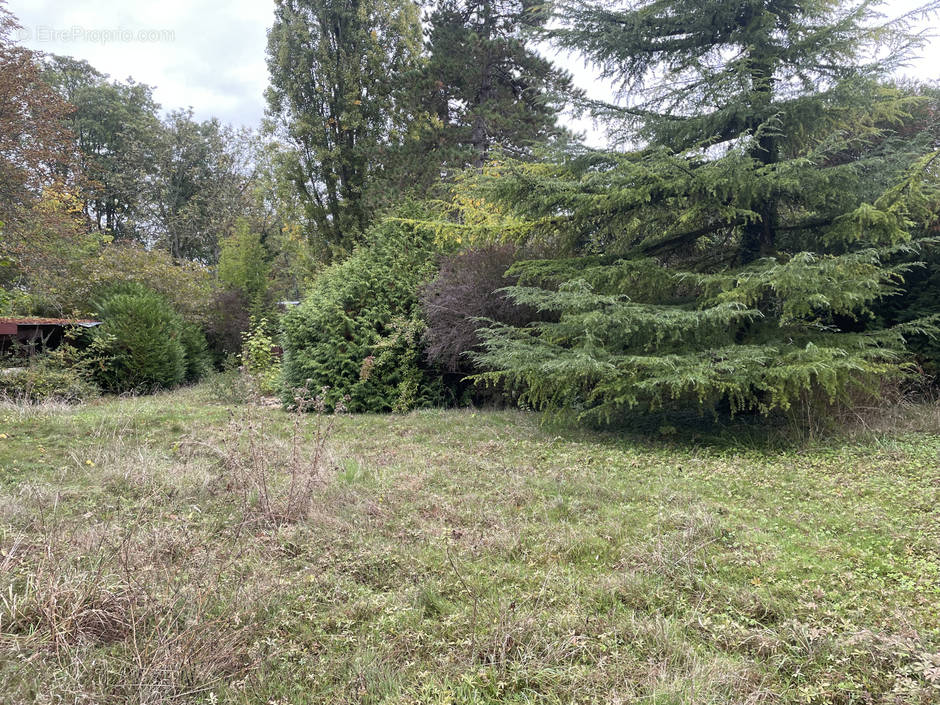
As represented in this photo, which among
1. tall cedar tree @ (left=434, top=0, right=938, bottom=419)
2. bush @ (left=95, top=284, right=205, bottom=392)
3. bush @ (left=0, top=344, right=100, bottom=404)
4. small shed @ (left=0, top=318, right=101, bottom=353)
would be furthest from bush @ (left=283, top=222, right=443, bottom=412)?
small shed @ (left=0, top=318, right=101, bottom=353)

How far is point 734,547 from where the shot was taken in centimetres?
297

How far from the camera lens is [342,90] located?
1499cm

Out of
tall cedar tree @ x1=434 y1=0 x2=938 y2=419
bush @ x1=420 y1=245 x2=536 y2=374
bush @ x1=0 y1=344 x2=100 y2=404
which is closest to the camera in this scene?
tall cedar tree @ x1=434 y1=0 x2=938 y2=419

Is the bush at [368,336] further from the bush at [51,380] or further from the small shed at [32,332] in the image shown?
the small shed at [32,332]

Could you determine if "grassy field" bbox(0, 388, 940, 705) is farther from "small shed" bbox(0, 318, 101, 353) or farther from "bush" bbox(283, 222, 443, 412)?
"small shed" bbox(0, 318, 101, 353)

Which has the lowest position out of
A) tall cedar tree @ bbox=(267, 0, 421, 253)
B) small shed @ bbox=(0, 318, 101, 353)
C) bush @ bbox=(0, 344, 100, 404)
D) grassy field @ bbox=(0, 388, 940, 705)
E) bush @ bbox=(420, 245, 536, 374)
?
grassy field @ bbox=(0, 388, 940, 705)

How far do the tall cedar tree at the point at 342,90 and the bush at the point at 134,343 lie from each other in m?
5.52

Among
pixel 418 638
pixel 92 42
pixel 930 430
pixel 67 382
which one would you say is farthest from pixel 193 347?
pixel 930 430

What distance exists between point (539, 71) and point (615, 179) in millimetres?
10723

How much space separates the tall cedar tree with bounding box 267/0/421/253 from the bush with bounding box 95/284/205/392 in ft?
18.1

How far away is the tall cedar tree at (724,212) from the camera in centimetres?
512

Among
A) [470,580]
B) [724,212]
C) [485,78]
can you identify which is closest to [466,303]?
[724,212]

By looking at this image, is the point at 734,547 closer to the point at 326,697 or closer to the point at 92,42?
the point at 326,697

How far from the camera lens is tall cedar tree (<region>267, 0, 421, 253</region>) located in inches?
580
